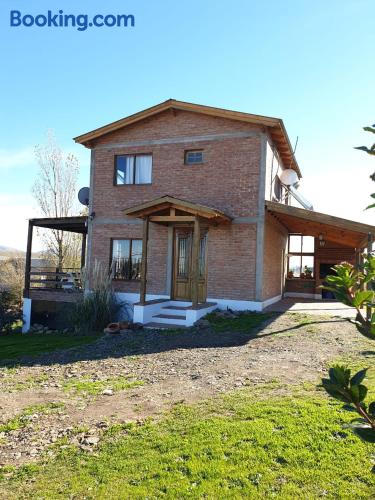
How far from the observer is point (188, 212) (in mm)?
11617

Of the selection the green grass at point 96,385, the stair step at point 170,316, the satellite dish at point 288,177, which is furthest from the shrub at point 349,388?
the satellite dish at point 288,177

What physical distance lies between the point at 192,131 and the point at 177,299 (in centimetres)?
587

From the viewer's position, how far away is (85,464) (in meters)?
3.60

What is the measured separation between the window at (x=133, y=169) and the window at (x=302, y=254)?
29.8 feet

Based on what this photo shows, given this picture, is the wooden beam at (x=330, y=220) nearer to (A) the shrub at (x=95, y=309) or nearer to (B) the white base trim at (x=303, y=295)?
(A) the shrub at (x=95, y=309)

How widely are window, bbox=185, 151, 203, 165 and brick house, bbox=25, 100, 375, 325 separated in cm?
4

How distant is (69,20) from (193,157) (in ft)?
18.0

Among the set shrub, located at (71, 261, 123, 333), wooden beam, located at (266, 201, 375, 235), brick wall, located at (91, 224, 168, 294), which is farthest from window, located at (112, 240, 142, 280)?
wooden beam, located at (266, 201, 375, 235)

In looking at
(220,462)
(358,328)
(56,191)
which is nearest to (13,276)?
(56,191)

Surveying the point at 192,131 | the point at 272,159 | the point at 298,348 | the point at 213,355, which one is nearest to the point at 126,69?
the point at 192,131

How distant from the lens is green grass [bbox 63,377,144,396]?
5.86 metres

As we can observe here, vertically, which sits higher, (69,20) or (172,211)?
(69,20)

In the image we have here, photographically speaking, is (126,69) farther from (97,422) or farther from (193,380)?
(97,422)

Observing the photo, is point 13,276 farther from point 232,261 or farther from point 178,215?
point 232,261
